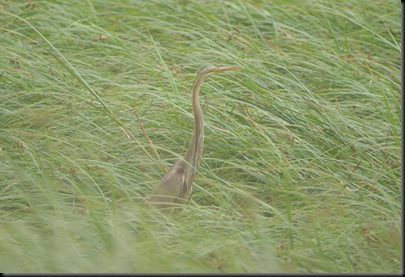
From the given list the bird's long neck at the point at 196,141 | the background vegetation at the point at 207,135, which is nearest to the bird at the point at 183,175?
the bird's long neck at the point at 196,141

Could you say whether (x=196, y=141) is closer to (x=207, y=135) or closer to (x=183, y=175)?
(x=183, y=175)

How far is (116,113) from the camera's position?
516 centimetres

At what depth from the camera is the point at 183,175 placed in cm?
453

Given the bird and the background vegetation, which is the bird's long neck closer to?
the bird

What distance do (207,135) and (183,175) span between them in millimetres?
649

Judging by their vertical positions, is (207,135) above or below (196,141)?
below

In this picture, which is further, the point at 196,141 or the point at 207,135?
the point at 207,135

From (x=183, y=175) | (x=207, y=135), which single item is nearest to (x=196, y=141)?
(x=183, y=175)

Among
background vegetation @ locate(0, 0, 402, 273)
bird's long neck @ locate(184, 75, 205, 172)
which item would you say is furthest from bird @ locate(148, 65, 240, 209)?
background vegetation @ locate(0, 0, 402, 273)

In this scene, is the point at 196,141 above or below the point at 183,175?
above

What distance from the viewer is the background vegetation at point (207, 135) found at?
377 centimetres

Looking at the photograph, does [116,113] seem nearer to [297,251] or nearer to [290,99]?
[290,99]

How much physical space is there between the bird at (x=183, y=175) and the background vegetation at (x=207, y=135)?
122mm

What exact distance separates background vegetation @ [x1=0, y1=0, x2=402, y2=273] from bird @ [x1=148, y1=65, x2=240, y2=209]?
0.12 m
